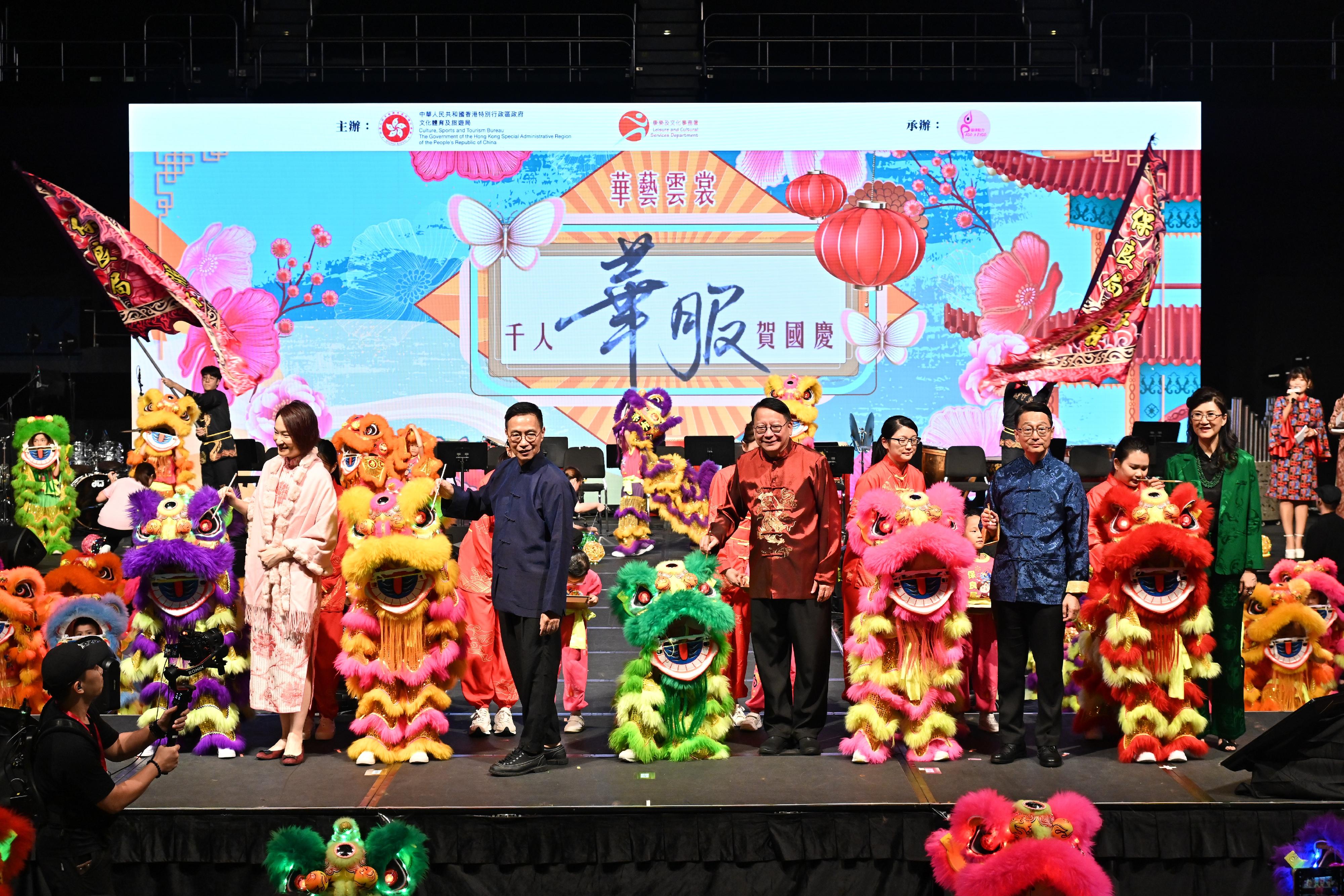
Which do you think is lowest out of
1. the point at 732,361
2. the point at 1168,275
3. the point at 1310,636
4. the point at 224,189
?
the point at 1310,636

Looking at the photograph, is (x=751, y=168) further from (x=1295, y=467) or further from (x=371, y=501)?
(x=371, y=501)

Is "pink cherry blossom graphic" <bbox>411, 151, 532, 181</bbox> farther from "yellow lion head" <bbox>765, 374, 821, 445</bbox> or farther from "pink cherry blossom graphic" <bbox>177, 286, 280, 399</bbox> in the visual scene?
"yellow lion head" <bbox>765, 374, 821, 445</bbox>

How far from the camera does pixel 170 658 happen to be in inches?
196

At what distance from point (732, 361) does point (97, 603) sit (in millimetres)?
7030

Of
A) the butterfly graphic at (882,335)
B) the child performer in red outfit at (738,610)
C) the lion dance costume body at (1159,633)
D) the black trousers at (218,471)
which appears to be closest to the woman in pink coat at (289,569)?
the child performer in red outfit at (738,610)

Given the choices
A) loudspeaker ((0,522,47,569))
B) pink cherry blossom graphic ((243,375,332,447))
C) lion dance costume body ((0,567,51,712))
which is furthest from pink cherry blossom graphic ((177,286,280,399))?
lion dance costume body ((0,567,51,712))

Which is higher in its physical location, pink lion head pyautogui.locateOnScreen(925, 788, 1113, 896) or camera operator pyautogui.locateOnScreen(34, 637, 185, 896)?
camera operator pyautogui.locateOnScreen(34, 637, 185, 896)

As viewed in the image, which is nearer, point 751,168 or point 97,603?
point 97,603

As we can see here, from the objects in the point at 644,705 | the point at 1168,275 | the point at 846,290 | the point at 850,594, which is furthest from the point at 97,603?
the point at 1168,275

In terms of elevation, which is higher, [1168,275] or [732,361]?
[1168,275]

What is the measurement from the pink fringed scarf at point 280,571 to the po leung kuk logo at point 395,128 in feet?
22.8

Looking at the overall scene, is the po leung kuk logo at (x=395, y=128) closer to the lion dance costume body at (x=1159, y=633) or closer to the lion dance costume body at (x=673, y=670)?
the lion dance costume body at (x=673, y=670)

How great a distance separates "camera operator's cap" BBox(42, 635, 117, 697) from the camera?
312 centimetres

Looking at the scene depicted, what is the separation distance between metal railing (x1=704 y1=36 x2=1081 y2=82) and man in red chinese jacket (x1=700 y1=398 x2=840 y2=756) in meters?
7.19
